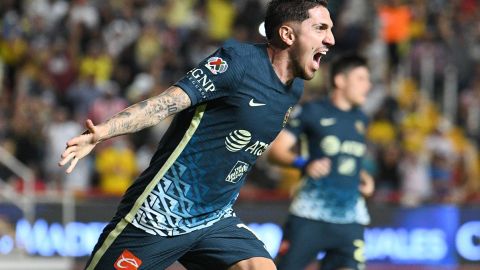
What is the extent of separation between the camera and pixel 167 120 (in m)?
16.3

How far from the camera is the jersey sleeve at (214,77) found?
591cm

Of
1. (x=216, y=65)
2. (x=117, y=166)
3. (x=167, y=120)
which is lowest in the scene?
(x=216, y=65)

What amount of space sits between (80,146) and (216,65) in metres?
1.03

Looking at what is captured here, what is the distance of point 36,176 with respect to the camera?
51.1 ft

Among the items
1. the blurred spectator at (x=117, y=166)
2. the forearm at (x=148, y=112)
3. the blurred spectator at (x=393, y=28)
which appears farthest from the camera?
the blurred spectator at (x=393, y=28)

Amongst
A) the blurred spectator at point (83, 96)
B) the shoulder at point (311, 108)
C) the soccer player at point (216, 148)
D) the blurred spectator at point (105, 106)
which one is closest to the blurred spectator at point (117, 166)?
the blurred spectator at point (105, 106)

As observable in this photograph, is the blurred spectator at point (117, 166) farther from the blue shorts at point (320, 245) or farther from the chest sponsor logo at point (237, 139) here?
the chest sponsor logo at point (237, 139)

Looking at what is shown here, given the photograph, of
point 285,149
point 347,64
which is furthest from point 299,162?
point 347,64

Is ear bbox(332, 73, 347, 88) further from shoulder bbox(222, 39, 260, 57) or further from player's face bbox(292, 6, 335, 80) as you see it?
shoulder bbox(222, 39, 260, 57)

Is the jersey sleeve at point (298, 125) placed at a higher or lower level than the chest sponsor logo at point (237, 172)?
higher

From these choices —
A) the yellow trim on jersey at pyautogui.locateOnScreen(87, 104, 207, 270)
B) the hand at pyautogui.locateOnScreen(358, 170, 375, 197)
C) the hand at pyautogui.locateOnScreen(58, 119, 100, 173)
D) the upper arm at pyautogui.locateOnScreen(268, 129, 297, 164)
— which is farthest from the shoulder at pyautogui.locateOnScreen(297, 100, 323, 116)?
the hand at pyautogui.locateOnScreen(58, 119, 100, 173)

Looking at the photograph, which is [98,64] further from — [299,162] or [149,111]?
[149,111]

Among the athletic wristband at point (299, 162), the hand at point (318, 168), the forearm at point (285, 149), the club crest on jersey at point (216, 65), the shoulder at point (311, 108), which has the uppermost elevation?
the shoulder at point (311, 108)

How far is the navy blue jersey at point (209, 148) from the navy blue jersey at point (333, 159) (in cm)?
265
